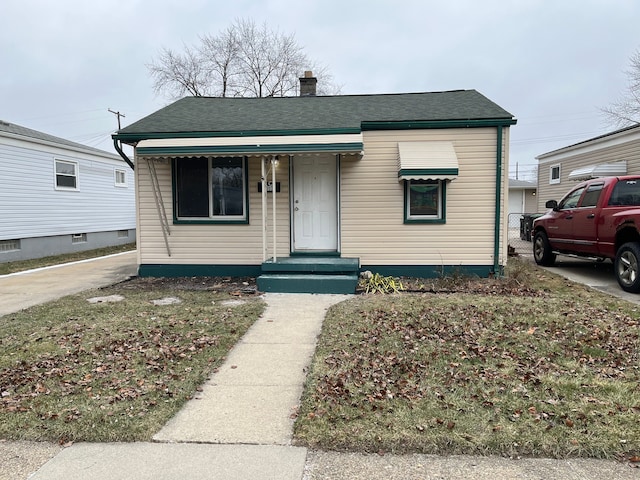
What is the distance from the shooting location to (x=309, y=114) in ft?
30.9

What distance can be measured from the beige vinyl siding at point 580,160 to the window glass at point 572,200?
627cm

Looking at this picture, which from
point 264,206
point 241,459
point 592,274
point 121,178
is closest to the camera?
point 241,459

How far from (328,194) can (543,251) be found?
557 centimetres

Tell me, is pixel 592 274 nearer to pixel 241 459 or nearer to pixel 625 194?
pixel 625 194

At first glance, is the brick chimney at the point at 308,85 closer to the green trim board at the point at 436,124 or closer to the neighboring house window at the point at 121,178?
the green trim board at the point at 436,124

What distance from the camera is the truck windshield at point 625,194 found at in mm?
7996

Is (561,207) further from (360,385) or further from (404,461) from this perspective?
(404,461)

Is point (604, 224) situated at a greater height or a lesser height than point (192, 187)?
lesser

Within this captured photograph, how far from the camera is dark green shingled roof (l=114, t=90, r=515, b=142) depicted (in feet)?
28.0

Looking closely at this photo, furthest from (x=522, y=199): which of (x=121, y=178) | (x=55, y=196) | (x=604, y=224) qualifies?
(x=55, y=196)

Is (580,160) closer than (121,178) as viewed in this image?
Yes

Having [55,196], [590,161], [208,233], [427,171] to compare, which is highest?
[590,161]

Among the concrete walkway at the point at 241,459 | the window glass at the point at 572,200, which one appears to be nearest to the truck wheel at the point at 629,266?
the window glass at the point at 572,200

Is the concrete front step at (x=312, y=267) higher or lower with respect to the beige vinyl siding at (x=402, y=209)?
lower
